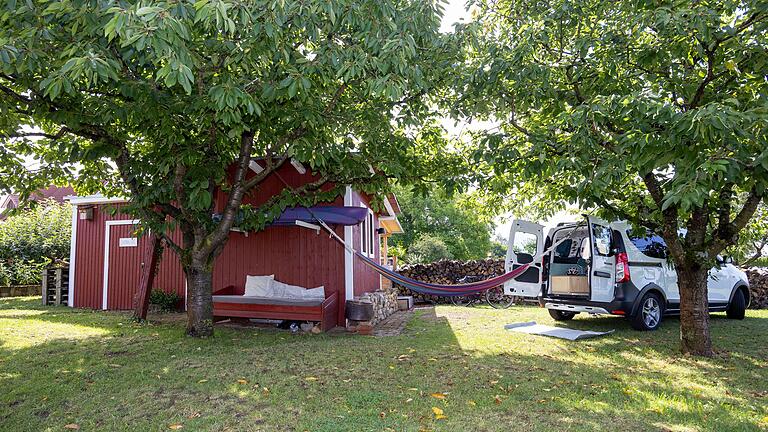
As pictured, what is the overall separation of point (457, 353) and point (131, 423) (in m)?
3.69

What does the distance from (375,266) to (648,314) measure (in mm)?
4465

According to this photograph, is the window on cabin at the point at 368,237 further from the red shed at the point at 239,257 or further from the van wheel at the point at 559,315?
the van wheel at the point at 559,315

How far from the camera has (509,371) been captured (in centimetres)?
489

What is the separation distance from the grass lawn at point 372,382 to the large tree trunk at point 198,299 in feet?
0.89

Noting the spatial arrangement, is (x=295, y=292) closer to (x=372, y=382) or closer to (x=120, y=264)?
(x=372, y=382)

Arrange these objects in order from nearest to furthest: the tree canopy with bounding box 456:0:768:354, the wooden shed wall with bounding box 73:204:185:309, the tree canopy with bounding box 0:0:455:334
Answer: the tree canopy with bounding box 0:0:455:334 → the tree canopy with bounding box 456:0:768:354 → the wooden shed wall with bounding box 73:204:185:309

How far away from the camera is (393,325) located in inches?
336

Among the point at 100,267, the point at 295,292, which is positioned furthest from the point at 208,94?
the point at 100,267

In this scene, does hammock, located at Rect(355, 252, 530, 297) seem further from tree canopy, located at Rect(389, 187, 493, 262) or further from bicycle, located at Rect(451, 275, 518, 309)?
tree canopy, located at Rect(389, 187, 493, 262)

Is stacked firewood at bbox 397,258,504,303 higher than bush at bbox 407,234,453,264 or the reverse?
the reverse

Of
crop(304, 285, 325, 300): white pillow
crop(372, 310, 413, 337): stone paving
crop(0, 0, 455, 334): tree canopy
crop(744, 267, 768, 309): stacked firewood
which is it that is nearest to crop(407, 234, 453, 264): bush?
crop(372, 310, 413, 337): stone paving

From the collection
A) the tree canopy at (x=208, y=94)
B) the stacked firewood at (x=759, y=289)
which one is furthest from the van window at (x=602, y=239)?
the stacked firewood at (x=759, y=289)

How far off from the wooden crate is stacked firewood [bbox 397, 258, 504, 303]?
883 centimetres

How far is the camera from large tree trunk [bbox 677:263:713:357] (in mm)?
5605
